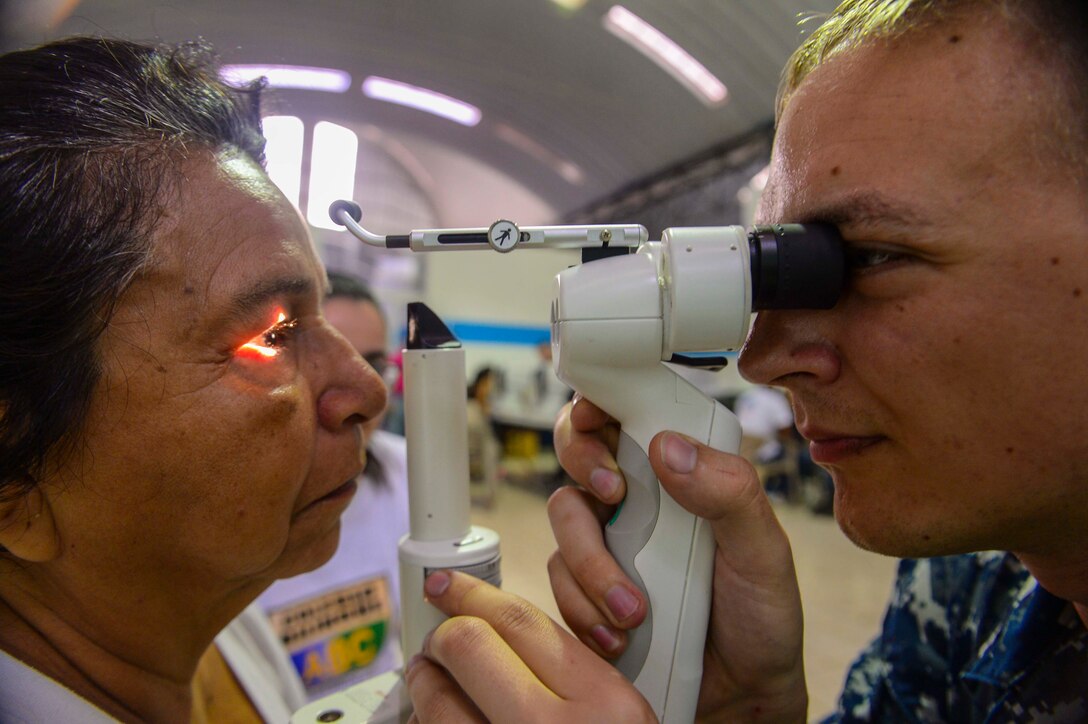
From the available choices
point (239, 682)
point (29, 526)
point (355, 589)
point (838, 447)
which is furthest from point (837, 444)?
point (355, 589)

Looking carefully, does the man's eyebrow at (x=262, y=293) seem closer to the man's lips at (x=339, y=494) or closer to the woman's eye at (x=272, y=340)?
the woman's eye at (x=272, y=340)

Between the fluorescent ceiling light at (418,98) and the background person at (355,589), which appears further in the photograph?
the background person at (355,589)

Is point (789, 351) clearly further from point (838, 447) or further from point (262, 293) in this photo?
point (262, 293)

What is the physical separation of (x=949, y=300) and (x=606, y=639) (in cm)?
47

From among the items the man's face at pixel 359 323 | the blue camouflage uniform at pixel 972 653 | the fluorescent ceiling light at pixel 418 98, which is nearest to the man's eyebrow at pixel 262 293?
the fluorescent ceiling light at pixel 418 98

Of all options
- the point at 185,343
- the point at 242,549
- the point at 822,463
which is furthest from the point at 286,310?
the point at 822,463

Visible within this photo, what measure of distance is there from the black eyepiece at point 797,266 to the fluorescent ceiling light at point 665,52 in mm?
439

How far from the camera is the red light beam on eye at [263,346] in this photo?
0.56m

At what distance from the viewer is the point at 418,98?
42.3 inches

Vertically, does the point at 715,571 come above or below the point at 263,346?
below

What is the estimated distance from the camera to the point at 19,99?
499 mm

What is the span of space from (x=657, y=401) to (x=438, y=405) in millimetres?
232

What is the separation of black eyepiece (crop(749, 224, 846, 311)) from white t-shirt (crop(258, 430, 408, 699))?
790 millimetres

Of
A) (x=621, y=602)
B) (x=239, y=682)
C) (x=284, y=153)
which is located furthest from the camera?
(x=239, y=682)
